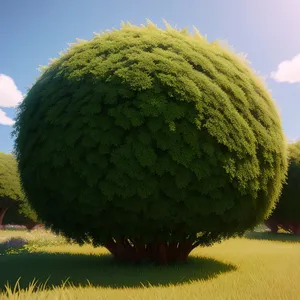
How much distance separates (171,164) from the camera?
7.93 m

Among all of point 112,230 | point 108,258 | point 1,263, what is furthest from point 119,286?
point 1,263

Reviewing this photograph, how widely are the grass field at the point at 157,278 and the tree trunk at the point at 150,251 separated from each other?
33cm

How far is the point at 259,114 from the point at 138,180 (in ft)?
11.3

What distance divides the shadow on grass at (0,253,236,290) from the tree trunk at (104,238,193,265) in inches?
11.7

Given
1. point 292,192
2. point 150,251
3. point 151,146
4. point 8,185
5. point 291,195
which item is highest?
point 151,146

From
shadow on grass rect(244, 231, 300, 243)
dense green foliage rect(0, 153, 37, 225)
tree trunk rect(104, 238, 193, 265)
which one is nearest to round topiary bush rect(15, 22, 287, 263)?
tree trunk rect(104, 238, 193, 265)

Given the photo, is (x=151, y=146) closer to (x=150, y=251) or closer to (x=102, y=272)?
(x=102, y=272)

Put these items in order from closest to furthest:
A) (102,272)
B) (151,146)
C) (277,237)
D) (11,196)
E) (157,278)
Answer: (157,278) < (151,146) < (102,272) < (277,237) < (11,196)

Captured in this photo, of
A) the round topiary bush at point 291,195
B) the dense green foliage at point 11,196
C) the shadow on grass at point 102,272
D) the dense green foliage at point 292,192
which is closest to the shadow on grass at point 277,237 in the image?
the round topiary bush at point 291,195

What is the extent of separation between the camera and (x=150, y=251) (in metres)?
9.85

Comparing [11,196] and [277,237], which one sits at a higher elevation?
[11,196]

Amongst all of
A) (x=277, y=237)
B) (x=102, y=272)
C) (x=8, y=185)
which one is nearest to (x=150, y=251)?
(x=102, y=272)

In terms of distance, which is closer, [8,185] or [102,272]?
[102,272]

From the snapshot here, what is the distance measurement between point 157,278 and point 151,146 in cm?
260
